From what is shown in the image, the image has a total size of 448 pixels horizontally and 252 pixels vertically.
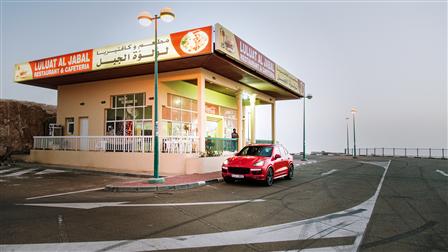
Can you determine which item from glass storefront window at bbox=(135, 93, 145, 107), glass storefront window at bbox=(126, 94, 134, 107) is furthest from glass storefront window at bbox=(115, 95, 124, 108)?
glass storefront window at bbox=(135, 93, 145, 107)

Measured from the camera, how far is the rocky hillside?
23062mm

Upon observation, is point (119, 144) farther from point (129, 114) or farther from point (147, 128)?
point (129, 114)

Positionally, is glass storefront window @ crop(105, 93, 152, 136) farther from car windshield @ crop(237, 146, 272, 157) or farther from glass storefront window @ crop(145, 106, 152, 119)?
car windshield @ crop(237, 146, 272, 157)

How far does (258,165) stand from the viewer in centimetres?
1136

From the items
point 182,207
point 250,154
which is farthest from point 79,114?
point 182,207

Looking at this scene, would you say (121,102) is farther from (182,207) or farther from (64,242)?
(64,242)

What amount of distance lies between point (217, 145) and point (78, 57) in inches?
398

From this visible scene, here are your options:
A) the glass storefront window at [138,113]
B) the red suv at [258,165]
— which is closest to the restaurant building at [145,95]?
the glass storefront window at [138,113]

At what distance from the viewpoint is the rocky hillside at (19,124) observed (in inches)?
908

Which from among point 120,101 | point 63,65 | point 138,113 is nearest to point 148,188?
point 138,113

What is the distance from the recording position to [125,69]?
17.2m

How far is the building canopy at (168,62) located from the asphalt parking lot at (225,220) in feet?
24.3

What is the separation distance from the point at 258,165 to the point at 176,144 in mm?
5471

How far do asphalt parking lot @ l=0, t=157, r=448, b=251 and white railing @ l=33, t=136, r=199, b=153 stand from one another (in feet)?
17.7
